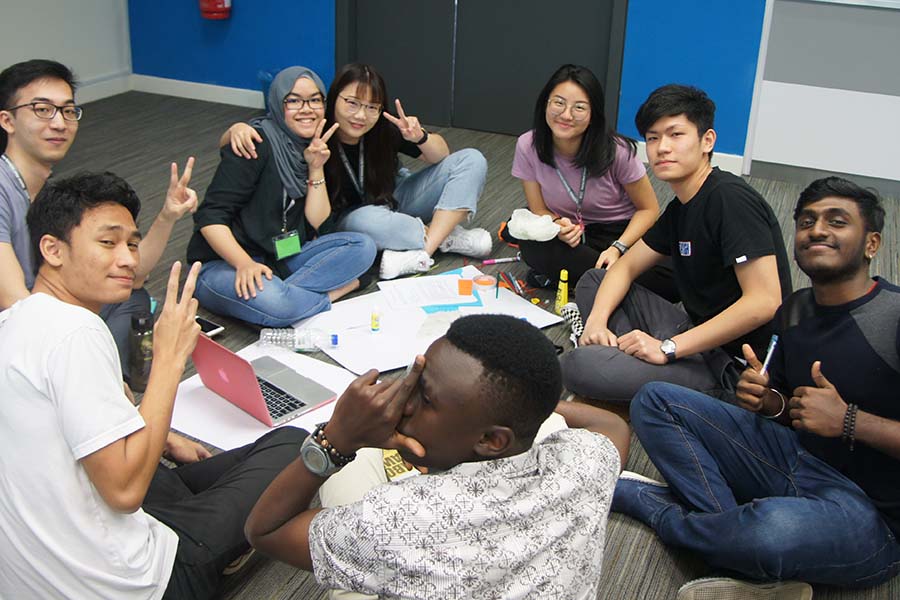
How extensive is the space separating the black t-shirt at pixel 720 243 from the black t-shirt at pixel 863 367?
0.44m

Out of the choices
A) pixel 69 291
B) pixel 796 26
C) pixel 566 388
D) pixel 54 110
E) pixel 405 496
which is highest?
pixel 796 26

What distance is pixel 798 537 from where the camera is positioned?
1.93m

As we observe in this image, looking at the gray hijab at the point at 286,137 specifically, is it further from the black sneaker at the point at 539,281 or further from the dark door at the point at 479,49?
the dark door at the point at 479,49

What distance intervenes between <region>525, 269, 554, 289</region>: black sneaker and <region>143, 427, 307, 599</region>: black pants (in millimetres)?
1608

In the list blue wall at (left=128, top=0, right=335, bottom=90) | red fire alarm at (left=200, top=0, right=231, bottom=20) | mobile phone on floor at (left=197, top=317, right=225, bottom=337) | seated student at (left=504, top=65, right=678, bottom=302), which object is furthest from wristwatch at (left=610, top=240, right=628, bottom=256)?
red fire alarm at (left=200, top=0, right=231, bottom=20)

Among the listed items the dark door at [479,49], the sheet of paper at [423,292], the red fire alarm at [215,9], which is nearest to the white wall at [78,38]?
the red fire alarm at [215,9]

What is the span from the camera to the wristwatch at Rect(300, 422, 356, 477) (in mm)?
1359

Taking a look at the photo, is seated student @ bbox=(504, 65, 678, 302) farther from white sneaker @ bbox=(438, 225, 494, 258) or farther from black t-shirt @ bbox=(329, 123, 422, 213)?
black t-shirt @ bbox=(329, 123, 422, 213)

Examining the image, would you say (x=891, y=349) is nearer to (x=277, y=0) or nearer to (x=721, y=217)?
(x=721, y=217)

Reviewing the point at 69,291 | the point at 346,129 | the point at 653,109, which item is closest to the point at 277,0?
the point at 346,129

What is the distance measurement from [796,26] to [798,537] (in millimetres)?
3447

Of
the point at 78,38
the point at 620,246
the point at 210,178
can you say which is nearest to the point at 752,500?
the point at 620,246

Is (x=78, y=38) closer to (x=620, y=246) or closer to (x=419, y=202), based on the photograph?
(x=419, y=202)

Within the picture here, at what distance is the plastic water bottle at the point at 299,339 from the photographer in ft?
9.84
